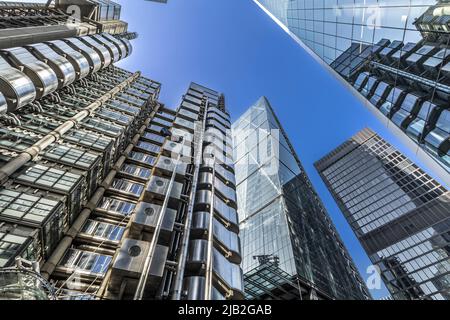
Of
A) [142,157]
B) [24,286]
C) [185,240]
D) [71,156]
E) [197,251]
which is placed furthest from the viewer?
[142,157]

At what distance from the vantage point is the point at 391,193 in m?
90.7

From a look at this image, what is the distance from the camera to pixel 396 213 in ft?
281

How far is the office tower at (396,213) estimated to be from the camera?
67812 millimetres

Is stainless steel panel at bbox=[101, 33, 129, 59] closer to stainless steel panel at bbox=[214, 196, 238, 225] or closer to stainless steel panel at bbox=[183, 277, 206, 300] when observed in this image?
stainless steel panel at bbox=[214, 196, 238, 225]

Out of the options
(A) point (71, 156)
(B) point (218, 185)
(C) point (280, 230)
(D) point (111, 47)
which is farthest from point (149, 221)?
(D) point (111, 47)

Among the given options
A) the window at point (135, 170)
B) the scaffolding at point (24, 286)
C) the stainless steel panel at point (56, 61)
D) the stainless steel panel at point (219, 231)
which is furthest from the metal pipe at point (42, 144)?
the stainless steel panel at point (219, 231)

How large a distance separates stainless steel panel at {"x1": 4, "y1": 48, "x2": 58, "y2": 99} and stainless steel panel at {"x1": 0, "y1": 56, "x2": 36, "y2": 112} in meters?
1.15

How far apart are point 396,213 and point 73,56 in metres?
98.6

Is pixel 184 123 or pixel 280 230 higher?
pixel 184 123

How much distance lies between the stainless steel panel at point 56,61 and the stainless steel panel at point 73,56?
1.11 meters

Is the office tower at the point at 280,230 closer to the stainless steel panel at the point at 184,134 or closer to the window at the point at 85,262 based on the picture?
the stainless steel panel at the point at 184,134

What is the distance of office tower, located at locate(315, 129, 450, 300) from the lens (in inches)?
2670

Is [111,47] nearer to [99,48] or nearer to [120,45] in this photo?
[120,45]
